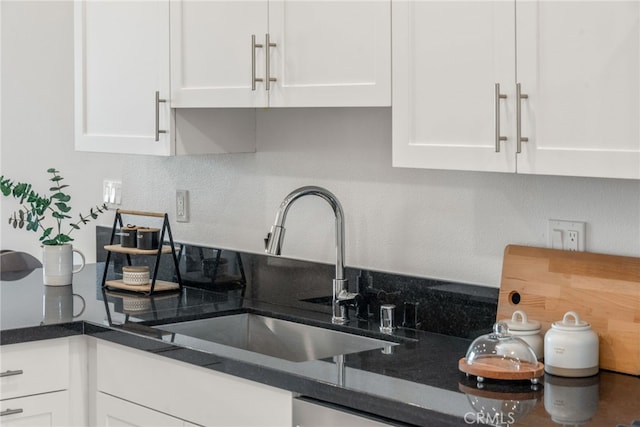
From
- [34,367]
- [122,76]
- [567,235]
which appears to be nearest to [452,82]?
[567,235]

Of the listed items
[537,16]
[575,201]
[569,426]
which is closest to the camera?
[569,426]

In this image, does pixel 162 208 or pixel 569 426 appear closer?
pixel 569 426

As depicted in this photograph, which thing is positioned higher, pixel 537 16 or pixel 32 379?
pixel 537 16

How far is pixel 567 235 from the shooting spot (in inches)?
94.1

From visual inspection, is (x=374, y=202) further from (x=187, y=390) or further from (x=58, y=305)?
(x=58, y=305)

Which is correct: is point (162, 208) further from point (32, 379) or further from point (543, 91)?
point (543, 91)

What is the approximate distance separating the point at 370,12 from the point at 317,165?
0.74m

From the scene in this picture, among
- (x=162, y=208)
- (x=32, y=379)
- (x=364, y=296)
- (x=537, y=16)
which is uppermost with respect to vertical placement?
(x=537, y=16)

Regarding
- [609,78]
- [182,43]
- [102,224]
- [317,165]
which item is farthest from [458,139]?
[102,224]

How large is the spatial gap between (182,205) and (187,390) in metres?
1.11

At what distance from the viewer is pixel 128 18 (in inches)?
122

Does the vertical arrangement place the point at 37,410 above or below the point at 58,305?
below

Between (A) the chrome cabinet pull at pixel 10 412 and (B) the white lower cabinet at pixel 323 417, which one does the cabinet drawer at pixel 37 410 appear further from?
(B) the white lower cabinet at pixel 323 417

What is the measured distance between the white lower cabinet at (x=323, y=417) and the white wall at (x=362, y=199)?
0.64 m
